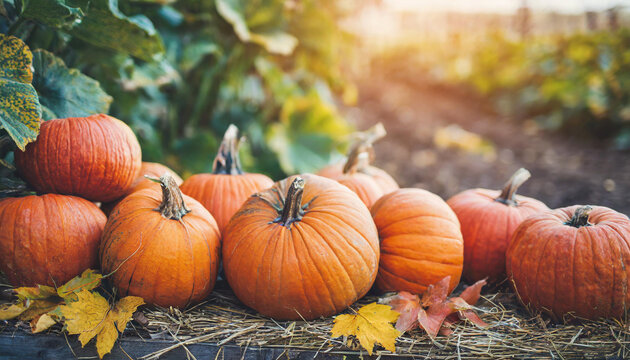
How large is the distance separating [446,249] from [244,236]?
0.80 metres

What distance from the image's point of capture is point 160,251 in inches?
61.6

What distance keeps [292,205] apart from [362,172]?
2.87ft

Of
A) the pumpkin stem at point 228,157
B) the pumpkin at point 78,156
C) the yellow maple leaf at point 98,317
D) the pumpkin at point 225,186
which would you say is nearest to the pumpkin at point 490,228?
the pumpkin at point 225,186

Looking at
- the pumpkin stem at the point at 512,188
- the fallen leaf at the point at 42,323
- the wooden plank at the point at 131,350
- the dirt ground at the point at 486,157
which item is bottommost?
the dirt ground at the point at 486,157

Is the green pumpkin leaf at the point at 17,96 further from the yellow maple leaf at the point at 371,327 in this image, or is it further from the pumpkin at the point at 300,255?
the yellow maple leaf at the point at 371,327

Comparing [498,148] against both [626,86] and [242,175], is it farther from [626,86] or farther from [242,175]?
[242,175]

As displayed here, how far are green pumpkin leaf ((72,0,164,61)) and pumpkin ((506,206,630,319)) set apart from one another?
1879mm

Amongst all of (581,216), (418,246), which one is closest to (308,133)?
(418,246)

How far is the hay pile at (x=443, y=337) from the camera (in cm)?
144

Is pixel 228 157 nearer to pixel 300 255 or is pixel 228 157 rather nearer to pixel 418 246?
pixel 300 255

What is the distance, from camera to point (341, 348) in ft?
4.73

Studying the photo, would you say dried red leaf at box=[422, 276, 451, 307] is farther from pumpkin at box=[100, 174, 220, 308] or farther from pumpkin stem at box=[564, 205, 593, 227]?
pumpkin at box=[100, 174, 220, 308]

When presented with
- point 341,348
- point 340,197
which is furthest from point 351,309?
point 340,197

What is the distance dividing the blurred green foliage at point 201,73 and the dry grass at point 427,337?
1.03 meters
